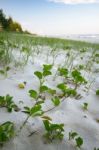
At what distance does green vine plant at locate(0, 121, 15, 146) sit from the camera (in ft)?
4.78

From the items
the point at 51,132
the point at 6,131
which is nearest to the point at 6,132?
the point at 6,131

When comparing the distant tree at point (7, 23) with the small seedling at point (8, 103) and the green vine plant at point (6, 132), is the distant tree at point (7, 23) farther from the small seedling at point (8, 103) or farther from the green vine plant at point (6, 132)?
the green vine plant at point (6, 132)

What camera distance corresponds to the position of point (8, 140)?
1517 mm

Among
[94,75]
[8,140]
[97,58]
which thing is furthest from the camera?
[97,58]

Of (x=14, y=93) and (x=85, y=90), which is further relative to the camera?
(x=85, y=90)

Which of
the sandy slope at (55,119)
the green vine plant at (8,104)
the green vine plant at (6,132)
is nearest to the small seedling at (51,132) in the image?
the sandy slope at (55,119)

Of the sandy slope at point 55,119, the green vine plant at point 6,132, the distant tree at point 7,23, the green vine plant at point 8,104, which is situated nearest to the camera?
the green vine plant at point 6,132

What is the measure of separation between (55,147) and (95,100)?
1047 mm

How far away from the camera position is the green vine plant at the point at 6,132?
1.46 m

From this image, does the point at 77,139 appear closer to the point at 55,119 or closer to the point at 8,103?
the point at 55,119

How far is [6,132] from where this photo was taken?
148 cm

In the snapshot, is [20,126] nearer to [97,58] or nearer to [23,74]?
[23,74]

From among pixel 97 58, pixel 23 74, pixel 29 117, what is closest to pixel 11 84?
pixel 23 74

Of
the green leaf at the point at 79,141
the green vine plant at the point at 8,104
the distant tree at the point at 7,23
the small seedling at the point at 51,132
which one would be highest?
the distant tree at the point at 7,23
